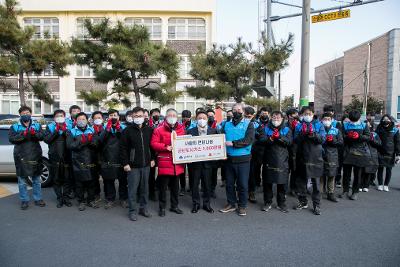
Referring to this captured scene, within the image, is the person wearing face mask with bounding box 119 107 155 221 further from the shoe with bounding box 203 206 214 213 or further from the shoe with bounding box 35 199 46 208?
the shoe with bounding box 35 199 46 208

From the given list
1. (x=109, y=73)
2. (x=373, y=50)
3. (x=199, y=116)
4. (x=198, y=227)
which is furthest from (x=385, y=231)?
(x=373, y=50)

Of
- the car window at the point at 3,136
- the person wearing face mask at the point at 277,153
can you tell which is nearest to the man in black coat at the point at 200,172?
the person wearing face mask at the point at 277,153

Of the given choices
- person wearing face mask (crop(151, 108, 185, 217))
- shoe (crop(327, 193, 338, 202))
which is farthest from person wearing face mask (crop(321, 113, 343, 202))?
person wearing face mask (crop(151, 108, 185, 217))

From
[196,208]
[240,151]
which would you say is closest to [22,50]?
[196,208]

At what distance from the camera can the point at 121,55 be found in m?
10.8

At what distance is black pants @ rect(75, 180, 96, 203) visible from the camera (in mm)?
6348

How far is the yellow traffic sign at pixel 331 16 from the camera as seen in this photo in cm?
1079

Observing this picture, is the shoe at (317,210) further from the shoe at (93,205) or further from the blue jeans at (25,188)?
the blue jeans at (25,188)

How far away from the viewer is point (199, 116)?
6.14m

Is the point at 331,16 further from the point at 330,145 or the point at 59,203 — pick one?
the point at 59,203

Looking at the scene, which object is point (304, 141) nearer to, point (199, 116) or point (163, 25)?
point (199, 116)

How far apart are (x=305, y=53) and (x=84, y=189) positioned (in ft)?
25.0

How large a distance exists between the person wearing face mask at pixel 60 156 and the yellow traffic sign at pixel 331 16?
339 inches

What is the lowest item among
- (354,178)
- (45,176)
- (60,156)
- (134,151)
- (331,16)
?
(45,176)
